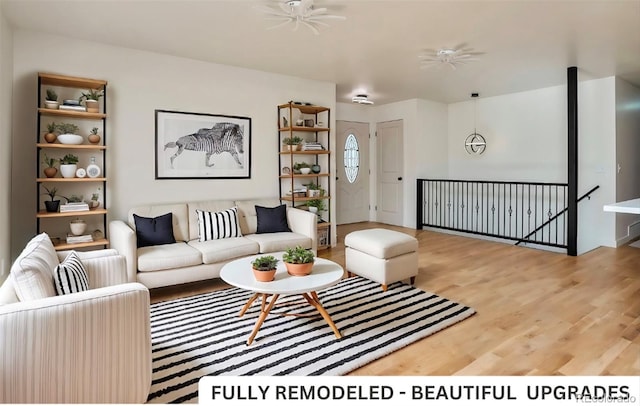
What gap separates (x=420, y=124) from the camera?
23.1 ft

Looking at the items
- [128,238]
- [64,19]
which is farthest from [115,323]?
[64,19]

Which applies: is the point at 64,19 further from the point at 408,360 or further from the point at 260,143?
the point at 408,360

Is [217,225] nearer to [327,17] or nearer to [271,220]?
[271,220]

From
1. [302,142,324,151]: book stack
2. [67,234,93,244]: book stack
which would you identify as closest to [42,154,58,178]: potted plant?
[67,234,93,244]: book stack

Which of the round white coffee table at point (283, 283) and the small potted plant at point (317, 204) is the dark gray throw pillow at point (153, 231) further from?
the small potted plant at point (317, 204)

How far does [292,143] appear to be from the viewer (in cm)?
498

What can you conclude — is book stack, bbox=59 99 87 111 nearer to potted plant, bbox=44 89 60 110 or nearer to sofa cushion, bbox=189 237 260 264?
potted plant, bbox=44 89 60 110

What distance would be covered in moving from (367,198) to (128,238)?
5.41 metres

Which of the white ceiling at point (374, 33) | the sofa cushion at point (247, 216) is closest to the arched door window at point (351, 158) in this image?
the white ceiling at point (374, 33)

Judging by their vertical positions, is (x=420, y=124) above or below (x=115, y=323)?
above

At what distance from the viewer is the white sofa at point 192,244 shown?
3.29 metres

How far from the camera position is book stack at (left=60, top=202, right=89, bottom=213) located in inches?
136

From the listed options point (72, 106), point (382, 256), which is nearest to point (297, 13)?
point (382, 256)

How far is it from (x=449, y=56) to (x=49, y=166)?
4232 mm
